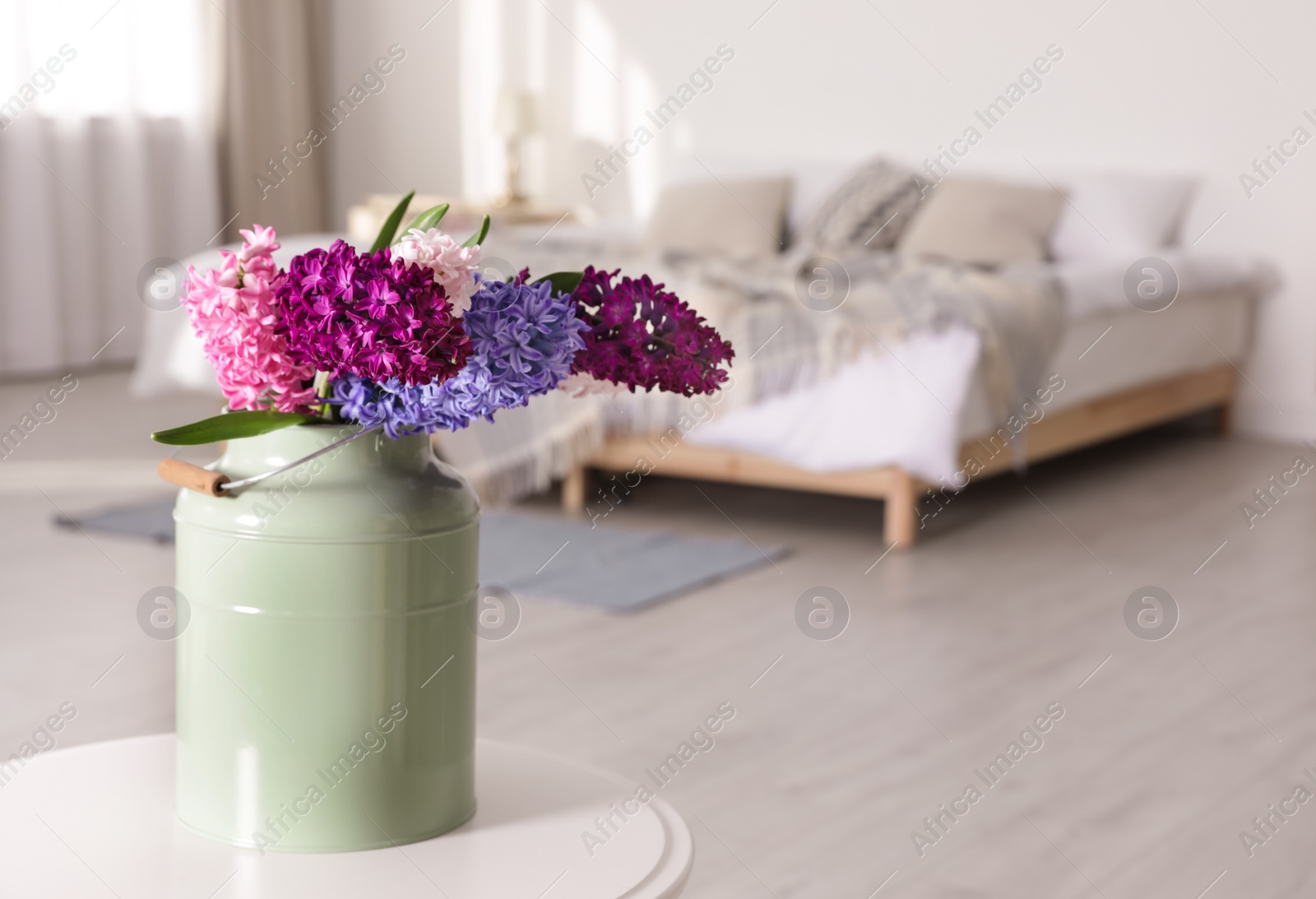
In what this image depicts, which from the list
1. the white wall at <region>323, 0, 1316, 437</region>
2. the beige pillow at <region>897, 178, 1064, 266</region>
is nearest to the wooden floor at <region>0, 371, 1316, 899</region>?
the beige pillow at <region>897, 178, 1064, 266</region>

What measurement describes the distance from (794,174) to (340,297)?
15.4 ft

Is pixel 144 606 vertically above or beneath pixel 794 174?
beneath

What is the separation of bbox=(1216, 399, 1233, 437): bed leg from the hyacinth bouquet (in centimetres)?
447

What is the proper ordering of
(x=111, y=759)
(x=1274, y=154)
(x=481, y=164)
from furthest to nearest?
(x=481, y=164), (x=1274, y=154), (x=111, y=759)

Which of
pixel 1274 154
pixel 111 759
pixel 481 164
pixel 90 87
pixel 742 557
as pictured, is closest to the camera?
pixel 111 759

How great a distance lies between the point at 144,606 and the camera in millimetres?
2826

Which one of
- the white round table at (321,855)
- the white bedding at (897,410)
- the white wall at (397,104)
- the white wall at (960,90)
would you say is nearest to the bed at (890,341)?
the white bedding at (897,410)

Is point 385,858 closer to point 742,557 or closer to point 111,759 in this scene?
point 111,759

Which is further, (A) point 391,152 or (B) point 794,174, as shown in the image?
(A) point 391,152

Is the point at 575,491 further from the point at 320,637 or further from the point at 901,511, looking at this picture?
the point at 320,637

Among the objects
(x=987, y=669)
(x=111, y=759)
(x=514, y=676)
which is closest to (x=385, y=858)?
(x=111, y=759)

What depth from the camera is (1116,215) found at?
4777mm

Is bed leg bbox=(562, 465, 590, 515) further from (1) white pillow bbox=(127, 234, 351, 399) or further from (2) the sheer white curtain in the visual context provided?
(2) the sheer white curtain

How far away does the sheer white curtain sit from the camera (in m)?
5.60
